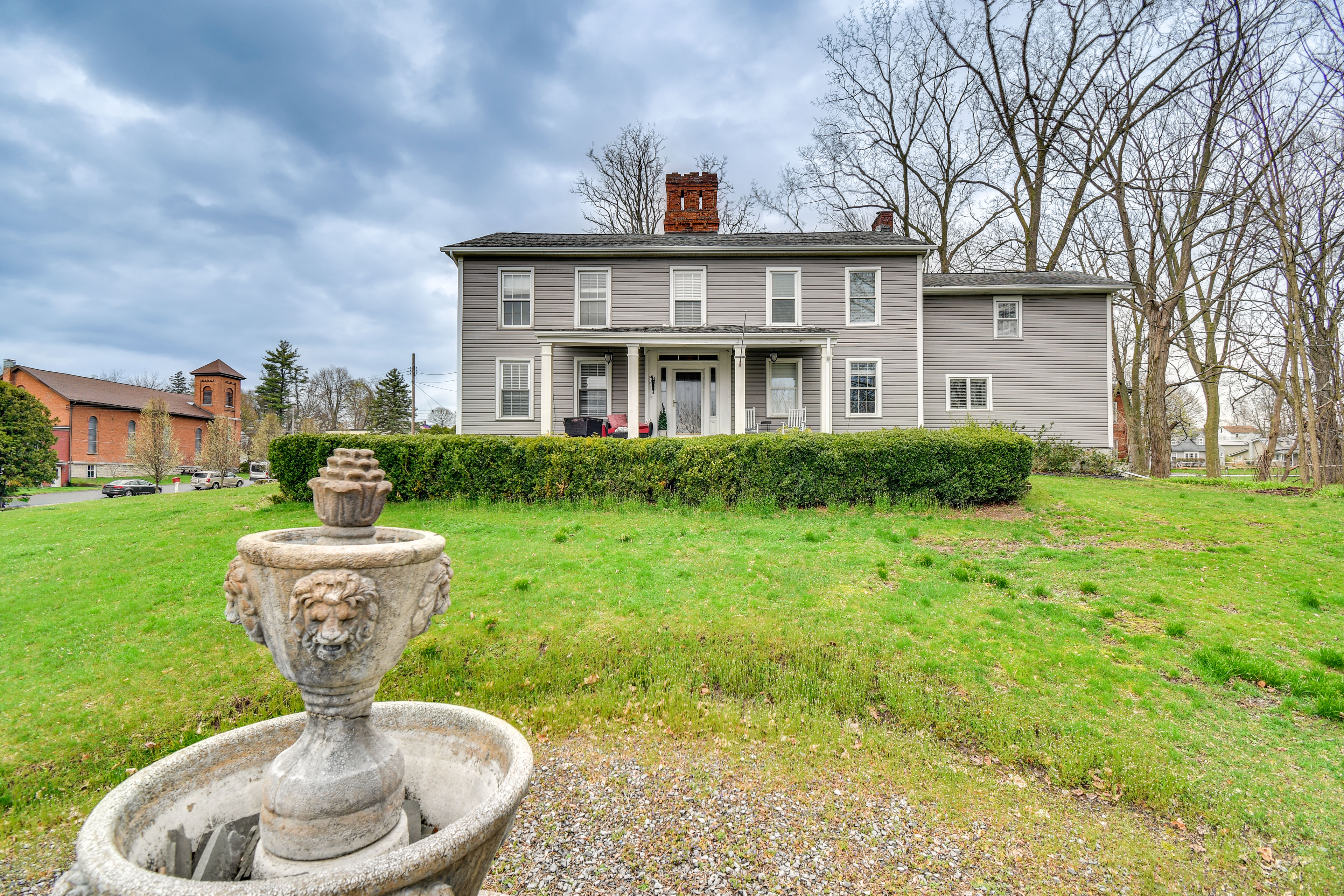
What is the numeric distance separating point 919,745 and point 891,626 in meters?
1.48

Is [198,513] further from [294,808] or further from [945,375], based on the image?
[945,375]

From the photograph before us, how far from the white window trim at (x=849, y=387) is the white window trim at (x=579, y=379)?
679 centimetres

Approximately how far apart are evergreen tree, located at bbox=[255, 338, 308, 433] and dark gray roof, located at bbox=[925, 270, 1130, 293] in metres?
56.4

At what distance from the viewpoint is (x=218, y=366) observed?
160ft

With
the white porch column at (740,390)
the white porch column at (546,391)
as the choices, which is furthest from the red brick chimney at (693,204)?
the white porch column at (546,391)

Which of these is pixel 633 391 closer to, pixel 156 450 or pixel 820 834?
pixel 820 834

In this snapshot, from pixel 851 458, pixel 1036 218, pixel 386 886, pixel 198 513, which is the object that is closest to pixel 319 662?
pixel 386 886

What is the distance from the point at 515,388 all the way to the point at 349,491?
13.7 m

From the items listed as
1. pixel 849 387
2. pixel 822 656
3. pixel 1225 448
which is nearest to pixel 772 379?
pixel 849 387

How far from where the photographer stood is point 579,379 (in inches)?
598

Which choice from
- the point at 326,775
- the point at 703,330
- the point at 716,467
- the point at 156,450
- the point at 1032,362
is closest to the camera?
the point at 326,775

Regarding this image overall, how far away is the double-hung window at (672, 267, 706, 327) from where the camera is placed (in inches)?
608

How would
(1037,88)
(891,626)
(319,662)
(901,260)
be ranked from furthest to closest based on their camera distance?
(1037,88) < (901,260) < (891,626) < (319,662)

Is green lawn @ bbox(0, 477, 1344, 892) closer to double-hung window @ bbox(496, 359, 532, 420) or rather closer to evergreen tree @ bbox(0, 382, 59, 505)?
double-hung window @ bbox(496, 359, 532, 420)
